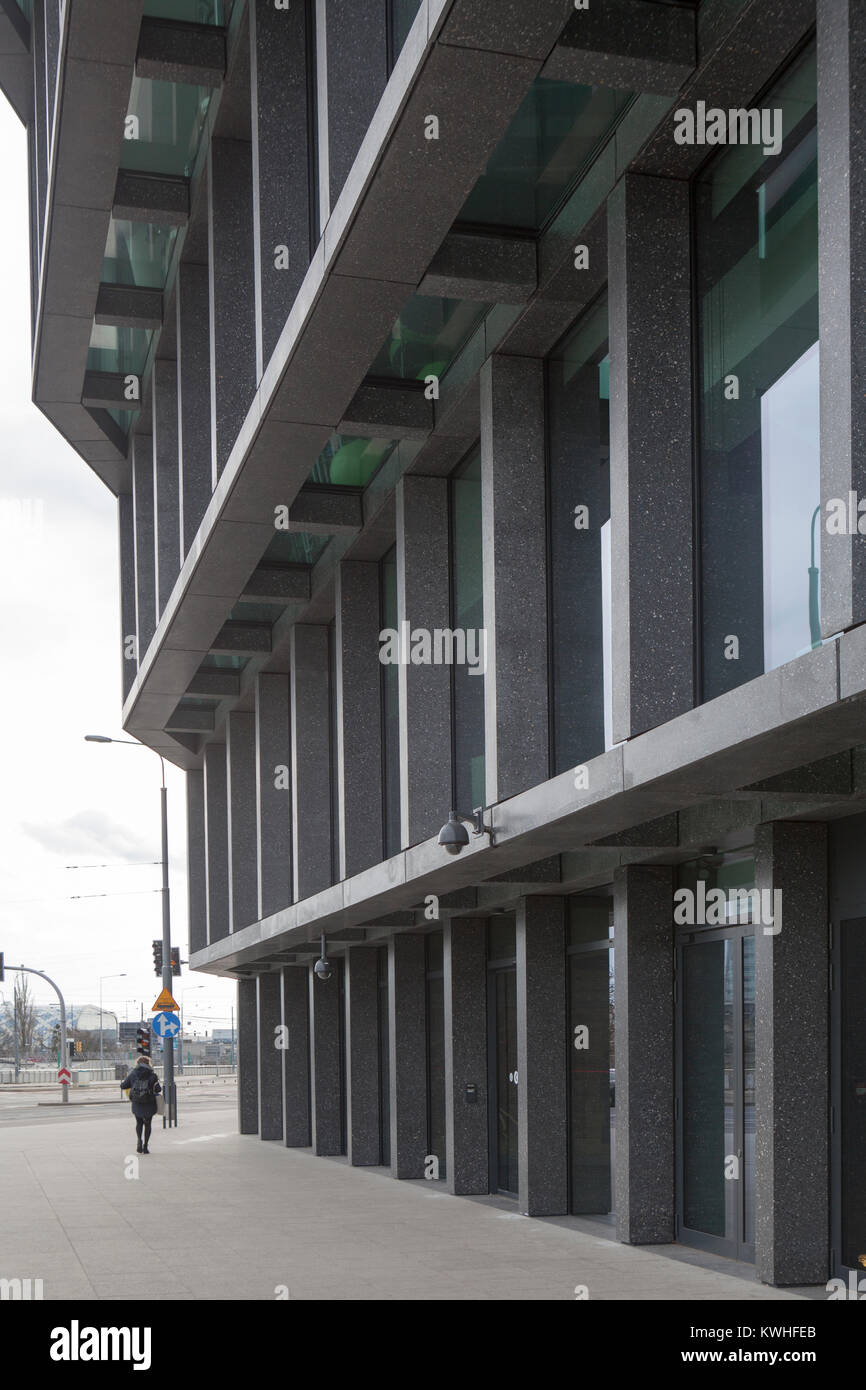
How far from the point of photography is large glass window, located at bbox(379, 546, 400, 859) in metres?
20.0

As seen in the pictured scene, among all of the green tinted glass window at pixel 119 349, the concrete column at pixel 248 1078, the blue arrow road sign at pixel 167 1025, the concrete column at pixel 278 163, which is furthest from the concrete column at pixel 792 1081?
the blue arrow road sign at pixel 167 1025

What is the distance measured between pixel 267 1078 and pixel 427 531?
15845 millimetres

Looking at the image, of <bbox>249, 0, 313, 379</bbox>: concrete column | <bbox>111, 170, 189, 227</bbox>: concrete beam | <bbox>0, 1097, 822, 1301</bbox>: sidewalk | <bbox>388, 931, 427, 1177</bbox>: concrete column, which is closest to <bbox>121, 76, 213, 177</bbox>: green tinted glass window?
<bbox>111, 170, 189, 227</bbox>: concrete beam

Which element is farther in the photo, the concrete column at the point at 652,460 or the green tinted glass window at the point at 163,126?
the green tinted glass window at the point at 163,126

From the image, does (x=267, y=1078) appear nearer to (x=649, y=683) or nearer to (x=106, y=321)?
(x=106, y=321)

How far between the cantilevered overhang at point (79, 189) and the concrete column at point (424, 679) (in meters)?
4.90

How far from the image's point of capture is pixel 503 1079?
17.5 metres

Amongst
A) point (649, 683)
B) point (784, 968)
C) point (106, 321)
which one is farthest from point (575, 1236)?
point (106, 321)

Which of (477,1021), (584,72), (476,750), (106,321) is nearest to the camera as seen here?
(584,72)

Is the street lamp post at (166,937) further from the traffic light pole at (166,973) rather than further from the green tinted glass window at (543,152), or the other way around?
the green tinted glass window at (543,152)

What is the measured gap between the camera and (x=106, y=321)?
862 inches

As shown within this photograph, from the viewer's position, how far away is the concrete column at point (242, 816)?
2894 cm

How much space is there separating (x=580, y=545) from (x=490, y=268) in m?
2.55

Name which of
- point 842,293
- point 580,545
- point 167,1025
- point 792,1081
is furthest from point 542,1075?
point 167,1025
